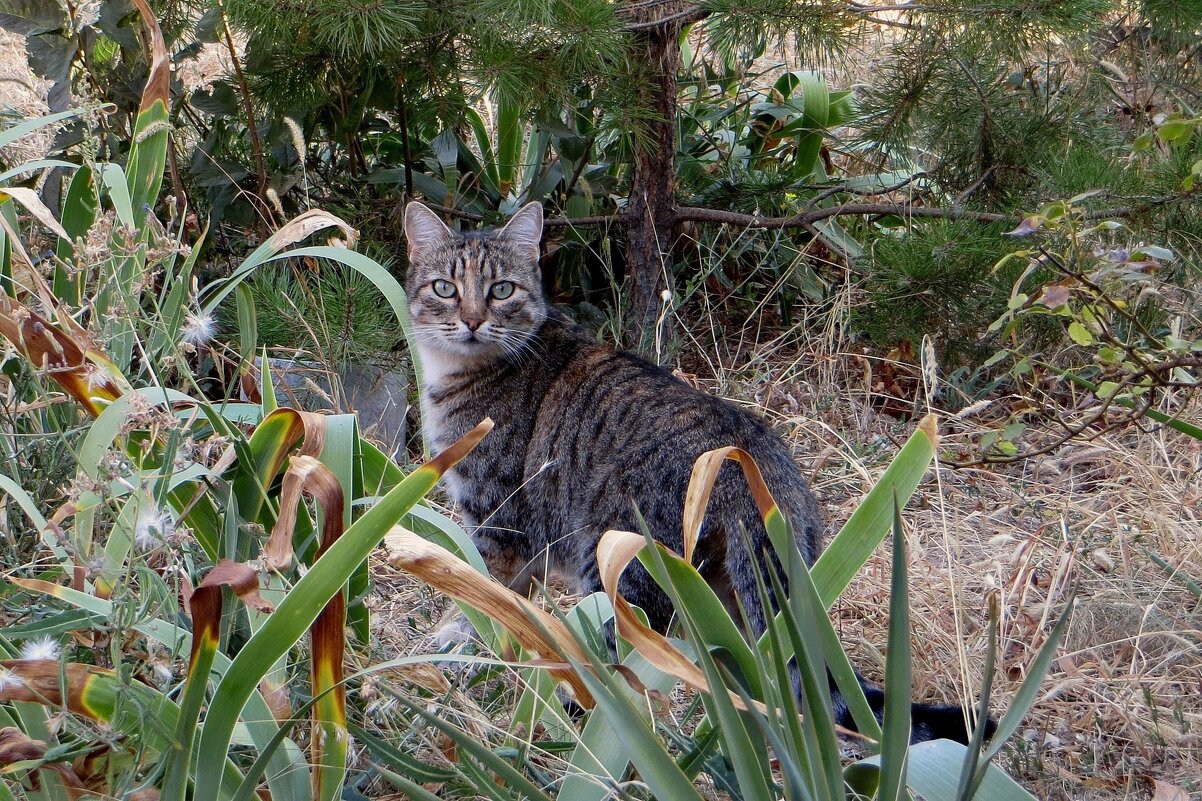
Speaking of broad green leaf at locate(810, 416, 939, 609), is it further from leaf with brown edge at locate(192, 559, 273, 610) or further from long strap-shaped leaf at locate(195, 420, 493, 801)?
leaf with brown edge at locate(192, 559, 273, 610)

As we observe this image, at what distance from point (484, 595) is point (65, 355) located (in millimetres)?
707

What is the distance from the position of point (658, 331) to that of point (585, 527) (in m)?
1.23

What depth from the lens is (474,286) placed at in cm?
312

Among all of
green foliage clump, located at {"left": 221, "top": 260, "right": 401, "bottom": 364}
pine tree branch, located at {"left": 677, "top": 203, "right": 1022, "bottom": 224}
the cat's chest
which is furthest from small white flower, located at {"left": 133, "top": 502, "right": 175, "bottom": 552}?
pine tree branch, located at {"left": 677, "top": 203, "right": 1022, "bottom": 224}

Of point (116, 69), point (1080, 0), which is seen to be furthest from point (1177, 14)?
point (116, 69)

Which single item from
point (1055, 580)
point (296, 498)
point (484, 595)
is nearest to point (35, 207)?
point (296, 498)

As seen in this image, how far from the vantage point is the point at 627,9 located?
3.27 meters

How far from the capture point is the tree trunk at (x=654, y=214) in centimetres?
365

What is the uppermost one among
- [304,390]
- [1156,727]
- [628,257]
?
[628,257]

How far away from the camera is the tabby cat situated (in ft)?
7.71

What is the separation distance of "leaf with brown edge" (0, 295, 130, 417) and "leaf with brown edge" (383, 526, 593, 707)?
1.55 ft

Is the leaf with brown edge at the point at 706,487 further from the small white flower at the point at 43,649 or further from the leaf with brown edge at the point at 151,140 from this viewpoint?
the leaf with brown edge at the point at 151,140

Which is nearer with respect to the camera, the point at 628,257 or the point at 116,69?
the point at 116,69

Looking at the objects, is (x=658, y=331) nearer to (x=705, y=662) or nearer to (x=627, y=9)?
(x=627, y=9)
